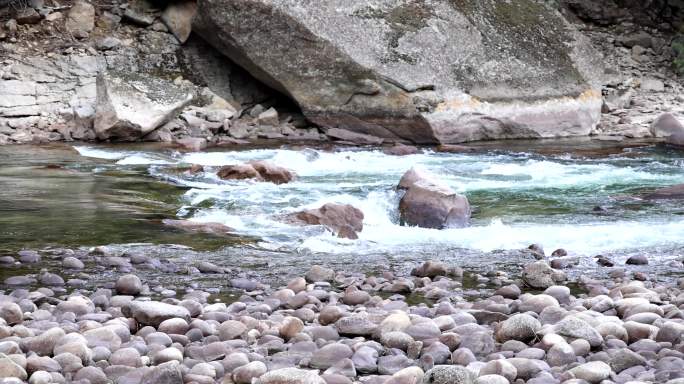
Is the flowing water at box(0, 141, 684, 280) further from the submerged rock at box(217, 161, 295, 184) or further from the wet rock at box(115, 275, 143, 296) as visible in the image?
the wet rock at box(115, 275, 143, 296)

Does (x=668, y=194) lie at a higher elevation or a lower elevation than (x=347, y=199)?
higher

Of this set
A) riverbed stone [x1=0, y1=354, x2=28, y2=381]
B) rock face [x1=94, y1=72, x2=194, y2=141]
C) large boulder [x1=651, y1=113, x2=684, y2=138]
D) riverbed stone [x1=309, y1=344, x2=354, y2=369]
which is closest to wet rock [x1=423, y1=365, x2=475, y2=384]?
riverbed stone [x1=309, y1=344, x2=354, y2=369]

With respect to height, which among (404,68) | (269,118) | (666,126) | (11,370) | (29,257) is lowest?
(29,257)

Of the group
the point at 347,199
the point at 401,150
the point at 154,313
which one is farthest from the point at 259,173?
the point at 154,313

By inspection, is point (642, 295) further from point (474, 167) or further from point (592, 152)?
point (592, 152)

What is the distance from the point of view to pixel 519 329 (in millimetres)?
3621

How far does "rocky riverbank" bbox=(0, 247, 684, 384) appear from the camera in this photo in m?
3.16

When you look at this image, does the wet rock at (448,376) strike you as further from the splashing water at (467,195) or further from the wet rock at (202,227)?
the wet rock at (202,227)

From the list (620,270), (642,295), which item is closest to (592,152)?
(620,270)

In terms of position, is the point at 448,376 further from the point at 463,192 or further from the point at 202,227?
the point at 463,192

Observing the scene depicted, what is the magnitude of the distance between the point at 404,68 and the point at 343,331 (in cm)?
991

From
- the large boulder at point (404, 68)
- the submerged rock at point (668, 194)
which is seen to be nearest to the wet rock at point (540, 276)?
the submerged rock at point (668, 194)

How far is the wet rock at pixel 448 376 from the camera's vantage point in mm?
2885

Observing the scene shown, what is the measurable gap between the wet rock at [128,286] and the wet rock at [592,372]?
243 centimetres
